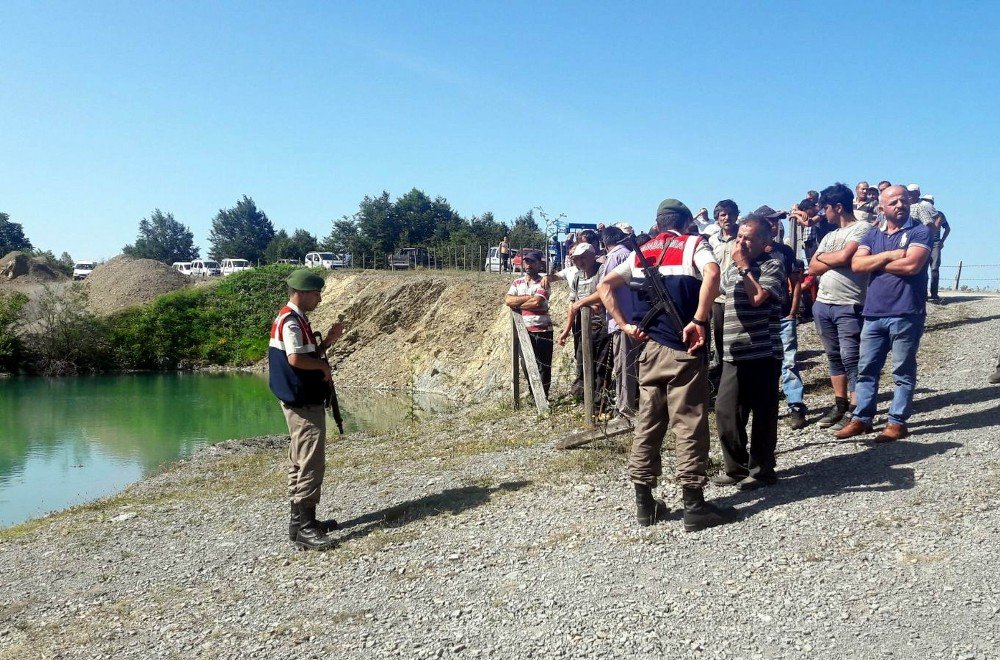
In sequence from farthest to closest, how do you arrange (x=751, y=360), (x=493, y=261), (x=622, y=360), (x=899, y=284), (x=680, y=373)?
(x=493, y=261), (x=622, y=360), (x=899, y=284), (x=751, y=360), (x=680, y=373)

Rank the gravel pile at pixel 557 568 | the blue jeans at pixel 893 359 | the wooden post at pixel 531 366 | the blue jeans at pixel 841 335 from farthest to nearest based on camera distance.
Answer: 1. the wooden post at pixel 531 366
2. the blue jeans at pixel 841 335
3. the blue jeans at pixel 893 359
4. the gravel pile at pixel 557 568

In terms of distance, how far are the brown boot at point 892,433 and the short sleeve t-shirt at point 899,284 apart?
836mm

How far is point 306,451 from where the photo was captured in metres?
5.51

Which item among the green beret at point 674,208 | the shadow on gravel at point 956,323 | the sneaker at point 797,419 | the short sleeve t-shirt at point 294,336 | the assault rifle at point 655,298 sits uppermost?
the green beret at point 674,208

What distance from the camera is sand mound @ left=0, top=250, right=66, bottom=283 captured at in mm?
46625

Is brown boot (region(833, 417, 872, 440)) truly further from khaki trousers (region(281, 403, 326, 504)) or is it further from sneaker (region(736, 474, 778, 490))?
khaki trousers (region(281, 403, 326, 504))

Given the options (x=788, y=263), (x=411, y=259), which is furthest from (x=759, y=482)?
(x=411, y=259)

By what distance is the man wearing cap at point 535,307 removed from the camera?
9.40 m

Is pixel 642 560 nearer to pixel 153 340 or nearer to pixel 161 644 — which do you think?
pixel 161 644

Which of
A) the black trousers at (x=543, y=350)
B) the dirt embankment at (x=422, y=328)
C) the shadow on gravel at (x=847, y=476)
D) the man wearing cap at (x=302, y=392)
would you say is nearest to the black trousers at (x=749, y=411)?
the shadow on gravel at (x=847, y=476)

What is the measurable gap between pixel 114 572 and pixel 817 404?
6.30m

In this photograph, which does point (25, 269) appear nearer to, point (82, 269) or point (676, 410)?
point (82, 269)

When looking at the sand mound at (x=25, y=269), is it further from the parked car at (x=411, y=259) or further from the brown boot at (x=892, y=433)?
the brown boot at (x=892, y=433)

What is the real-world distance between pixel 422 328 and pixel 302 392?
21106 millimetres
